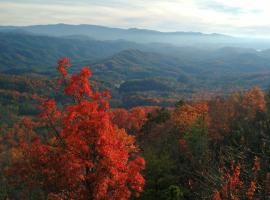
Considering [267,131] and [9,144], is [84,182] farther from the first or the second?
[9,144]

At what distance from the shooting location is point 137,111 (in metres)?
113

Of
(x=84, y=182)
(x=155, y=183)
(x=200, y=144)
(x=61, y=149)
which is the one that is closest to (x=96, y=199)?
(x=84, y=182)

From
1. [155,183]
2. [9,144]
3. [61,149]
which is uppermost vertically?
[61,149]

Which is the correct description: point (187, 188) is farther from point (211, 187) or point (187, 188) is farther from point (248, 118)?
point (248, 118)

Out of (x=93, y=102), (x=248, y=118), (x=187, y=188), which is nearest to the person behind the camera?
(x=93, y=102)

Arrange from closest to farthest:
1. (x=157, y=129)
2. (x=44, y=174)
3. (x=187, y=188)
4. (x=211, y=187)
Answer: (x=211, y=187), (x=44, y=174), (x=187, y=188), (x=157, y=129)

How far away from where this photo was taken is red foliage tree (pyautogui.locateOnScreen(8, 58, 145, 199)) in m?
27.0

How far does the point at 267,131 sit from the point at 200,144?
370 inches

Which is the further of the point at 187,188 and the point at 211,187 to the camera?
the point at 187,188

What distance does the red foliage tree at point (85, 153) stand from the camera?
27.0 meters

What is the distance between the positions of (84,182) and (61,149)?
9.25 feet

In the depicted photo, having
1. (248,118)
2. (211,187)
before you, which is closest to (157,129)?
(248,118)

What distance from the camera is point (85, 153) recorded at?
27219 mm

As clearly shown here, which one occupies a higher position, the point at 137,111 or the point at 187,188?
the point at 187,188
